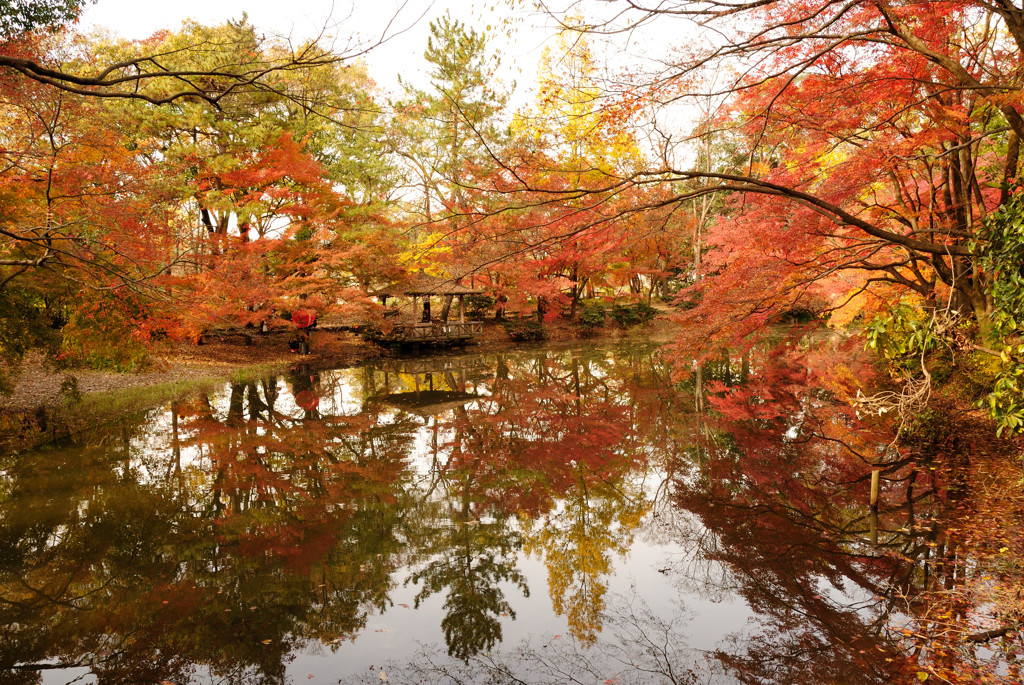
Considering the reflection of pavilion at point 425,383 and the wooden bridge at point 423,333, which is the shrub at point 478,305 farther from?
the reflection of pavilion at point 425,383

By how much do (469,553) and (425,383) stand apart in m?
10.1

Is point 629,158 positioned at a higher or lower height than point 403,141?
lower

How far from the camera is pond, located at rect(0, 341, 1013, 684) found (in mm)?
4039

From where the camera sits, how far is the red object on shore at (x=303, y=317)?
18.9m

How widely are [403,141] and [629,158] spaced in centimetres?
965

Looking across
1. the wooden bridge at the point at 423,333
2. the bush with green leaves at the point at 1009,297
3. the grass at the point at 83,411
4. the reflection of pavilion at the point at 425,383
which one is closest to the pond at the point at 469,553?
the grass at the point at 83,411

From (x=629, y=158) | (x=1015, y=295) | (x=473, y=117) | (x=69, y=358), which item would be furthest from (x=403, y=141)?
(x=1015, y=295)

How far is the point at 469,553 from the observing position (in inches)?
223

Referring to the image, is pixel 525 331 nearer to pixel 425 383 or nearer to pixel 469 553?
pixel 425 383

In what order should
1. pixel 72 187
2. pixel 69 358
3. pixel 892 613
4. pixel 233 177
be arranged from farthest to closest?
pixel 233 177 → pixel 69 358 → pixel 72 187 → pixel 892 613

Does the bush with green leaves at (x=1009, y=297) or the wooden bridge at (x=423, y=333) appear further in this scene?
the wooden bridge at (x=423, y=333)

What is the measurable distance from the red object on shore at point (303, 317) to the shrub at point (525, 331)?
816 centimetres

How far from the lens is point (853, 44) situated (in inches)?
256

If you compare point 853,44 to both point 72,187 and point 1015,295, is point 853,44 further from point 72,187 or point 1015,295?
point 72,187
